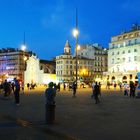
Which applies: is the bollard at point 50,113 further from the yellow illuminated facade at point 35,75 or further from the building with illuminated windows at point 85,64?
the building with illuminated windows at point 85,64

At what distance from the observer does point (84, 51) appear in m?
158

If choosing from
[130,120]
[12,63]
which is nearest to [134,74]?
[12,63]

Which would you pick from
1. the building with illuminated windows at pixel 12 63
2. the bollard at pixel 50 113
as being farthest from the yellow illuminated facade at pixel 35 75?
the bollard at pixel 50 113

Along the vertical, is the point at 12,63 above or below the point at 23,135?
above

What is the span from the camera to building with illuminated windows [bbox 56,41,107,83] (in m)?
150

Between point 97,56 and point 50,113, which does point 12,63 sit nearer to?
point 97,56

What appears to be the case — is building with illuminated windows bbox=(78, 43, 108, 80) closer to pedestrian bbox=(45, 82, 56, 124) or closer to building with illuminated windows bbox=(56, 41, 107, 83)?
building with illuminated windows bbox=(56, 41, 107, 83)

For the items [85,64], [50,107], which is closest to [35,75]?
[85,64]

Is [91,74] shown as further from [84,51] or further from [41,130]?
[41,130]

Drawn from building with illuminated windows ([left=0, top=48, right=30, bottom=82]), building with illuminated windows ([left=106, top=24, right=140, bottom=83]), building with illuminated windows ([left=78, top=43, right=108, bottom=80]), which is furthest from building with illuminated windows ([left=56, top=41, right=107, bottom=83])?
building with illuminated windows ([left=106, top=24, right=140, bottom=83])

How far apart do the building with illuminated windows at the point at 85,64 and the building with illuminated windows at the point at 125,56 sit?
26881mm

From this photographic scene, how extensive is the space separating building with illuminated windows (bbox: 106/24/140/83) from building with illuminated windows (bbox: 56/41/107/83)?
2688cm

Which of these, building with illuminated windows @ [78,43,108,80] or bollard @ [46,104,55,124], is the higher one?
building with illuminated windows @ [78,43,108,80]

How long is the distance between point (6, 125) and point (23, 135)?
8.62ft
